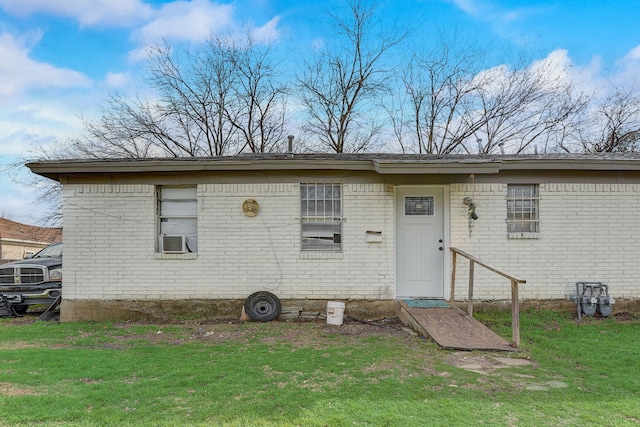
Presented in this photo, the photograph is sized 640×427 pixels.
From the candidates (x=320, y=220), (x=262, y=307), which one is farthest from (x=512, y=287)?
(x=262, y=307)

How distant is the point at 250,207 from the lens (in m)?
6.93

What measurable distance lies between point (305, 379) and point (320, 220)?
11.5ft

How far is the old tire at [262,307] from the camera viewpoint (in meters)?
6.65

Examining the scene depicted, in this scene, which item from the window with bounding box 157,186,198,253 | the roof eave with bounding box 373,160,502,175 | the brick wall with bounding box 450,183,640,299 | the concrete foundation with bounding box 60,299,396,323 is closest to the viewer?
the roof eave with bounding box 373,160,502,175

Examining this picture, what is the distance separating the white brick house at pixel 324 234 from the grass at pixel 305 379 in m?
0.96

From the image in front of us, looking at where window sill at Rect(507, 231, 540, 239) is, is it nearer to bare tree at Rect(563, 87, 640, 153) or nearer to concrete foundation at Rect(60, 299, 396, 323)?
concrete foundation at Rect(60, 299, 396, 323)

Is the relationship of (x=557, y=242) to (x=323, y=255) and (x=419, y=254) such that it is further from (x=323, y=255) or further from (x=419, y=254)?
(x=323, y=255)

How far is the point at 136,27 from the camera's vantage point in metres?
15.3

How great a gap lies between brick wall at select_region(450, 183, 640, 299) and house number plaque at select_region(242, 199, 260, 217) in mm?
3576

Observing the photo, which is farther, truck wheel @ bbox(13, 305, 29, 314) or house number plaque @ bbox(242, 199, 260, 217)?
truck wheel @ bbox(13, 305, 29, 314)

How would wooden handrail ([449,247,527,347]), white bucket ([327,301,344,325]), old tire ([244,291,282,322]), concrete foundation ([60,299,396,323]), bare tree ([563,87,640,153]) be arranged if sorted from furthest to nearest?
bare tree ([563,87,640,153]), concrete foundation ([60,299,396,323]), old tire ([244,291,282,322]), white bucket ([327,301,344,325]), wooden handrail ([449,247,527,347])

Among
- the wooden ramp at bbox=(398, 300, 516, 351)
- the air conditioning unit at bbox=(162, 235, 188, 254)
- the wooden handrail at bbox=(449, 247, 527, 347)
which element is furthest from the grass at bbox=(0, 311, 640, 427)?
the air conditioning unit at bbox=(162, 235, 188, 254)

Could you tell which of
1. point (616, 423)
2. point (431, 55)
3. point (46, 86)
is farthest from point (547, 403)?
point (431, 55)

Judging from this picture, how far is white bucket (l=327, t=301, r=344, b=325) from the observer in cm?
643
